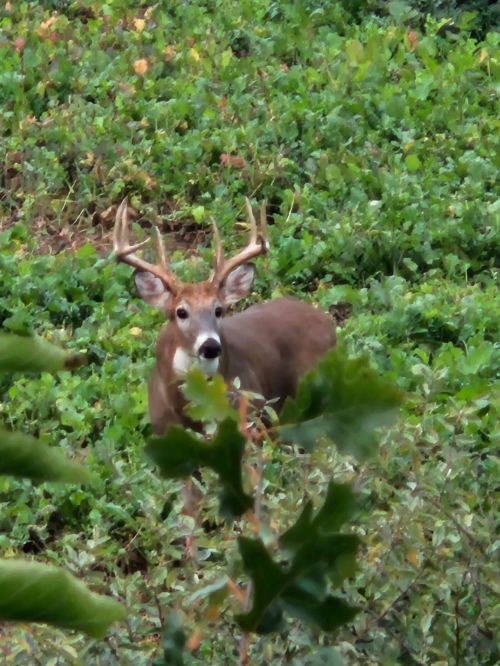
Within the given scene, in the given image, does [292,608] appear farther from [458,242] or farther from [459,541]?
[458,242]

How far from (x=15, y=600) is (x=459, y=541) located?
7.74 feet

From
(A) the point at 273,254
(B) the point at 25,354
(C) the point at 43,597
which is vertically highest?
(B) the point at 25,354

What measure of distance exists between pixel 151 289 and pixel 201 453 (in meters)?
5.86

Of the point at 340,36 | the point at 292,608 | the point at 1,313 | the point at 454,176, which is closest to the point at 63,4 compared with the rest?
the point at 340,36

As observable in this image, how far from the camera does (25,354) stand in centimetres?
172

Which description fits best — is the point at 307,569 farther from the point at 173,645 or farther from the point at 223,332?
the point at 223,332

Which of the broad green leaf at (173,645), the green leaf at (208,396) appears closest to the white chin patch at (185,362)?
the broad green leaf at (173,645)

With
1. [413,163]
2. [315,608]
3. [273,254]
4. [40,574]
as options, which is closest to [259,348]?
[273,254]

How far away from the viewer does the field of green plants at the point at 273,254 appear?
12.1 ft

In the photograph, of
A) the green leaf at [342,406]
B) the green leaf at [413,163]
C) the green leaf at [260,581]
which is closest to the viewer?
the green leaf at [342,406]

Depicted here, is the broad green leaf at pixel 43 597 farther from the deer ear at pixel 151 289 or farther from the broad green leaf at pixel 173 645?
the deer ear at pixel 151 289

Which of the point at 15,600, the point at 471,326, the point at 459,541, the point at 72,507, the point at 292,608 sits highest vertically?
the point at 15,600

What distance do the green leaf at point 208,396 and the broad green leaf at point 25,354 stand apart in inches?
18.8

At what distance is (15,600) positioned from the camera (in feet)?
5.31
